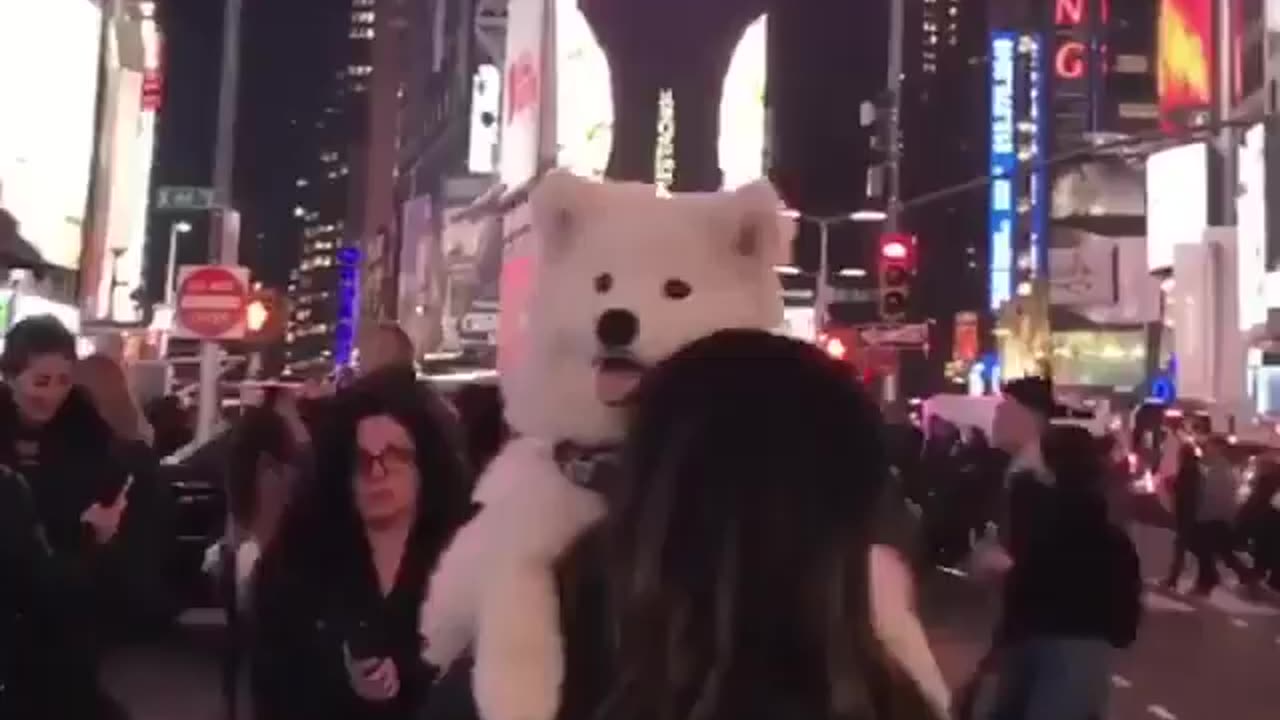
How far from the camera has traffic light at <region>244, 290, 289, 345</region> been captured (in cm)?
1780

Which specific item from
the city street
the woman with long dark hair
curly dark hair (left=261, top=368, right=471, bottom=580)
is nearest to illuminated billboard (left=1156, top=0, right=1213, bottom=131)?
the city street

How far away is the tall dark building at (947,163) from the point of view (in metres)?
89.4

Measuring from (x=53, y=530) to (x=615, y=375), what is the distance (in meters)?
2.10

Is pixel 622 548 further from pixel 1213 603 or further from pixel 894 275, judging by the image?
pixel 894 275

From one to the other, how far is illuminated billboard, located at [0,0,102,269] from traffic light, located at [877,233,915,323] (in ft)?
45.7

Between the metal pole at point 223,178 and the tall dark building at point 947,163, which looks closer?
the metal pole at point 223,178

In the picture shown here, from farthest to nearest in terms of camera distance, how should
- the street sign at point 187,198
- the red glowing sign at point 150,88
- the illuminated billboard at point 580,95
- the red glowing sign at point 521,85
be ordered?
1. the red glowing sign at point 150,88
2. the illuminated billboard at point 580,95
3. the red glowing sign at point 521,85
4. the street sign at point 187,198

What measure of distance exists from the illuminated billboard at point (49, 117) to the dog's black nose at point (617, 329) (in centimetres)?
2463

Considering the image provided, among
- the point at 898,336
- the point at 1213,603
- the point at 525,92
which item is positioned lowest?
the point at 1213,603

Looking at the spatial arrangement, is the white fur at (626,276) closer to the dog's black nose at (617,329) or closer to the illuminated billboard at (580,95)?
the dog's black nose at (617,329)

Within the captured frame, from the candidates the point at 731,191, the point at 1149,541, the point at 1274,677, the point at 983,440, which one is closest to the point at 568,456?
the point at 731,191

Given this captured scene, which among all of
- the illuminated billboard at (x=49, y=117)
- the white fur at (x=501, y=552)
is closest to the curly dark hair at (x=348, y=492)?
the white fur at (x=501, y=552)

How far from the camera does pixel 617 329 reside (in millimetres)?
2924

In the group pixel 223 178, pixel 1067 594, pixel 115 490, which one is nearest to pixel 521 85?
pixel 223 178
